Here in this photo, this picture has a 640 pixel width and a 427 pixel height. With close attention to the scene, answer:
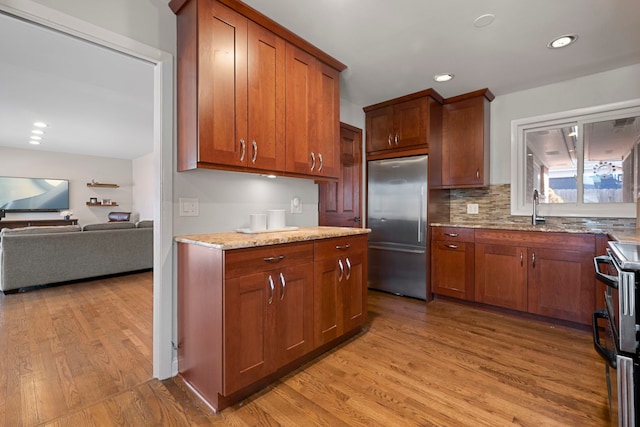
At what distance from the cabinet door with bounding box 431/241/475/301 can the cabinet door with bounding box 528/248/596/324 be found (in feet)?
1.76

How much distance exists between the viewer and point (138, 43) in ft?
5.70

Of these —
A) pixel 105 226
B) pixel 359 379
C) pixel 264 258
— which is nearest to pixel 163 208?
pixel 264 258

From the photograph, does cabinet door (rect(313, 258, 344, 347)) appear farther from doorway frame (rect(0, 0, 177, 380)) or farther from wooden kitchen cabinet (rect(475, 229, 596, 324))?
wooden kitchen cabinet (rect(475, 229, 596, 324))

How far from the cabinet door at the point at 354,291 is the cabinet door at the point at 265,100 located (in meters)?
0.94

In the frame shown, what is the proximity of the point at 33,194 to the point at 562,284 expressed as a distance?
1027 centimetres

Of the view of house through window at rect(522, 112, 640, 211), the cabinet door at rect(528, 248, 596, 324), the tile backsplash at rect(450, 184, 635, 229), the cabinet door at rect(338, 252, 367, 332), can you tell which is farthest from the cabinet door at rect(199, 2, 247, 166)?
the view of house through window at rect(522, 112, 640, 211)

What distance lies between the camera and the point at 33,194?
7125 mm

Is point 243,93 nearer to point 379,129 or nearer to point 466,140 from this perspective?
point 379,129

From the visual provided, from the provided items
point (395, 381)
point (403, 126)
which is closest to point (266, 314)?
point (395, 381)

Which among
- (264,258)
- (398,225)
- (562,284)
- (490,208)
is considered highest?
(490,208)

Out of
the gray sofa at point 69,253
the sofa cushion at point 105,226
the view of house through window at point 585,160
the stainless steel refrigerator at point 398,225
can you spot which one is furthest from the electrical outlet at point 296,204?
the sofa cushion at point 105,226

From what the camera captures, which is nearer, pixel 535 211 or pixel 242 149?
pixel 242 149

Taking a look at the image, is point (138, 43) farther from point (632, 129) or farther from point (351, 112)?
point (632, 129)

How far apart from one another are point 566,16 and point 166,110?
276 cm
